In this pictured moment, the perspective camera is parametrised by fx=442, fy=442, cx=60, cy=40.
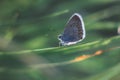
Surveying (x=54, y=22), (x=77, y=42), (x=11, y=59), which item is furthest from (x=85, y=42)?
(x=11, y=59)

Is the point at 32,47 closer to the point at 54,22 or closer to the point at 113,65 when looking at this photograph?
the point at 54,22

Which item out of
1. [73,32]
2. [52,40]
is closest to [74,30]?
[73,32]

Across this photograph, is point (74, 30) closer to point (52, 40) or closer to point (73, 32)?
point (73, 32)

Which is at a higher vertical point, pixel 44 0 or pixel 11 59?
pixel 44 0
